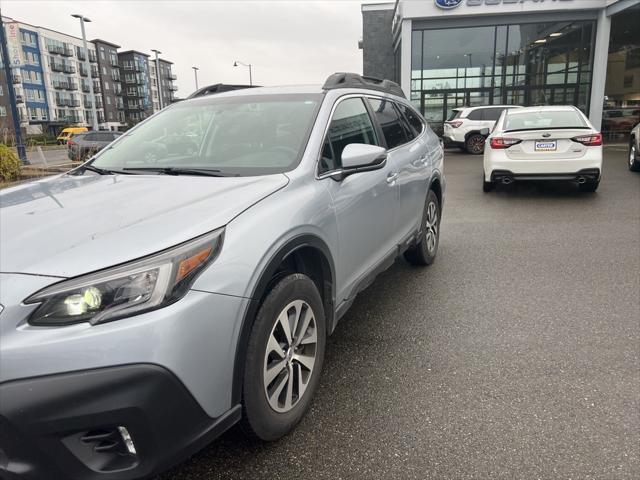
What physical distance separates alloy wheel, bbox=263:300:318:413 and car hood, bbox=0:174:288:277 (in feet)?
1.83

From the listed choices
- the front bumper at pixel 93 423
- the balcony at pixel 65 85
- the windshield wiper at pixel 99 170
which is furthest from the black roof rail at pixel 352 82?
the balcony at pixel 65 85

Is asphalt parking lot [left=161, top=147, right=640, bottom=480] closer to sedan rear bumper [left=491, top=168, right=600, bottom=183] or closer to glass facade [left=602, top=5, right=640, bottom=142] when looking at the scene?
sedan rear bumper [left=491, top=168, right=600, bottom=183]

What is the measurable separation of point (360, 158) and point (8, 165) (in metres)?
12.0

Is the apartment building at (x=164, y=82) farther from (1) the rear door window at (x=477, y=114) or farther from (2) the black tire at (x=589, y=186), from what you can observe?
(2) the black tire at (x=589, y=186)

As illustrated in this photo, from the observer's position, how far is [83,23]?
34.4 m

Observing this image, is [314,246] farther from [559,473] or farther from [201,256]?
[559,473]

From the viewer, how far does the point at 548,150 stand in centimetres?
827

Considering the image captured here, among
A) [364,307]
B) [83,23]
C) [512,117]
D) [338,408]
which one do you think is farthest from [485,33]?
[83,23]

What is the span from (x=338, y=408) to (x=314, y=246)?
89 centimetres

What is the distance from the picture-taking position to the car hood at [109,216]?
176 centimetres

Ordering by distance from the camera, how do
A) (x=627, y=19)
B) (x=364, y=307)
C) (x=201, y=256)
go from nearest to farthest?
(x=201, y=256) → (x=364, y=307) → (x=627, y=19)

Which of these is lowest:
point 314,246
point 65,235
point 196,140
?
point 314,246

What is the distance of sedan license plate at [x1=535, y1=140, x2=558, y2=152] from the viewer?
8.23 metres

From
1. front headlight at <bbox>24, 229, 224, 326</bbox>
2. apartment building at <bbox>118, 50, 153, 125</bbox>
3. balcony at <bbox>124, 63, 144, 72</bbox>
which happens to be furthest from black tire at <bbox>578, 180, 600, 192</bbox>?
balcony at <bbox>124, 63, 144, 72</bbox>
